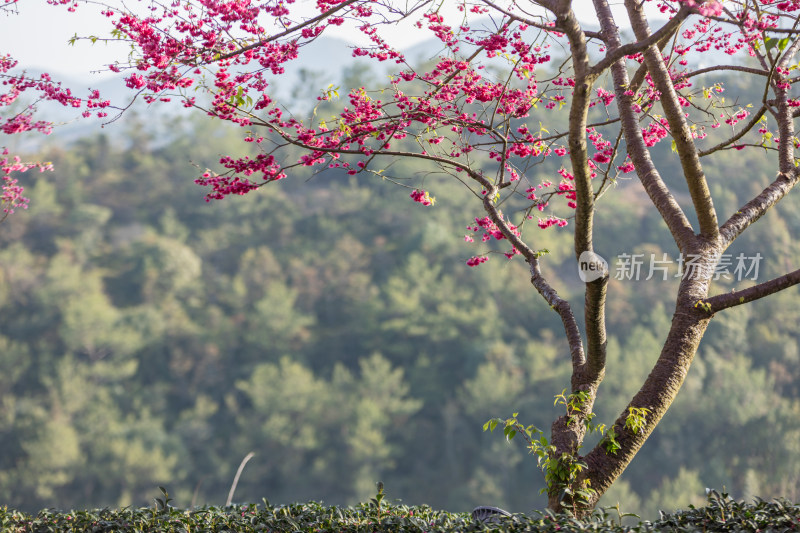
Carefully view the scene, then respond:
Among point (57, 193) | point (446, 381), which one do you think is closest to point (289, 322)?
point (446, 381)

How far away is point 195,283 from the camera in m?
24.0

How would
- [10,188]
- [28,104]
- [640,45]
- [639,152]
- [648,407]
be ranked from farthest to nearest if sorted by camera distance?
[10,188] → [28,104] → [639,152] → [648,407] → [640,45]

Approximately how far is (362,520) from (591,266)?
100 cm

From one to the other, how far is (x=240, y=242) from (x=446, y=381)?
869cm

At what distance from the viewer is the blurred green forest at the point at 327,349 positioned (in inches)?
747

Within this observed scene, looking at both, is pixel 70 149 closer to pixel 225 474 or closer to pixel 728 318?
pixel 225 474

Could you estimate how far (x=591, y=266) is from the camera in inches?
80.6

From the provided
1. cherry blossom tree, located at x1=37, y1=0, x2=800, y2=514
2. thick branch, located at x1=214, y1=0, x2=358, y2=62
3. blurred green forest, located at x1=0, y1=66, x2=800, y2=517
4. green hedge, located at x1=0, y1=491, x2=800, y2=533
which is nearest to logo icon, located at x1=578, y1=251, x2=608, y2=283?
Result: cherry blossom tree, located at x1=37, y1=0, x2=800, y2=514

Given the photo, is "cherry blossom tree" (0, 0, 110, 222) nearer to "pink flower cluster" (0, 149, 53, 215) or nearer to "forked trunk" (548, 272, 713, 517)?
"pink flower cluster" (0, 149, 53, 215)

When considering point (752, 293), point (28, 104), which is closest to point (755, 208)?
point (752, 293)

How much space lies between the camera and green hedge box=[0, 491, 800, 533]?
1888mm

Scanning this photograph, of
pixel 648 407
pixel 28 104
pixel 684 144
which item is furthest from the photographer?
pixel 28 104

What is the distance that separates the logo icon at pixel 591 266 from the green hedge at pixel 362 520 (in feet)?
2.05

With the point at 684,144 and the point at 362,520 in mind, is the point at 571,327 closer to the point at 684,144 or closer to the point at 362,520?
the point at 684,144
